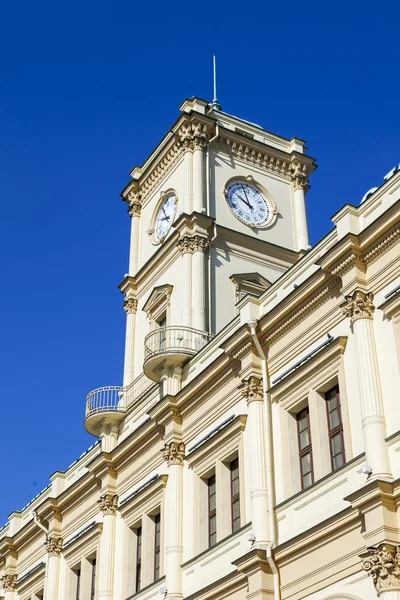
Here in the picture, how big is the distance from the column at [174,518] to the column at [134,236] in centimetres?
1234

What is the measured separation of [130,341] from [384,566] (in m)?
20.0

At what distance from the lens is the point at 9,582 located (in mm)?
38594

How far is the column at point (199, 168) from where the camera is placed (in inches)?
1390

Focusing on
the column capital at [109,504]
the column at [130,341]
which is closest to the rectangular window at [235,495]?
the column capital at [109,504]

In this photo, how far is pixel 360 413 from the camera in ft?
68.2

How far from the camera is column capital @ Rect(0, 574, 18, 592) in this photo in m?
38.4

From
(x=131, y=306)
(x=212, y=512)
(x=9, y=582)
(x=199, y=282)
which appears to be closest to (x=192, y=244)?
(x=199, y=282)

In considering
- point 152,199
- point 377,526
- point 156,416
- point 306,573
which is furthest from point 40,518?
point 377,526

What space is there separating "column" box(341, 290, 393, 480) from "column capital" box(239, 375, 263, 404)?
3.98 metres

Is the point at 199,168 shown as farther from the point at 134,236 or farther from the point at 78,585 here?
the point at 78,585

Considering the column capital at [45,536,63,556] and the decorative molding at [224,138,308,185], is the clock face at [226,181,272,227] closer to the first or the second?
the decorative molding at [224,138,308,185]

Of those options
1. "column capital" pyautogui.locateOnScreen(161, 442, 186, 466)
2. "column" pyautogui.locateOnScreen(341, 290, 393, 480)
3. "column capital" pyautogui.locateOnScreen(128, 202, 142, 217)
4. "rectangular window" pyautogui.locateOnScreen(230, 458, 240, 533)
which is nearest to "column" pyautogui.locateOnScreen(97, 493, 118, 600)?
"column capital" pyautogui.locateOnScreen(161, 442, 186, 466)

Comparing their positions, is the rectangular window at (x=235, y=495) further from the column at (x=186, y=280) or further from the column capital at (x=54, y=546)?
the column capital at (x=54, y=546)

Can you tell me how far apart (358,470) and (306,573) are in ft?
9.29
